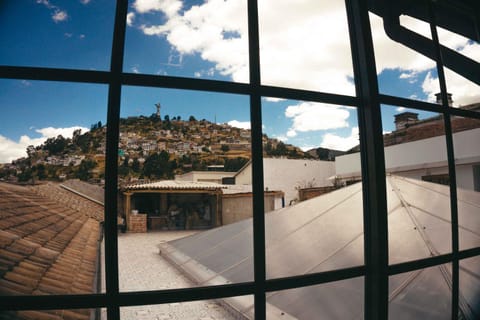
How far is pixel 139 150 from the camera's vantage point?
1.97 m

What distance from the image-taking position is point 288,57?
2221 millimetres

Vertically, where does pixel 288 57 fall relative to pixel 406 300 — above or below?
above

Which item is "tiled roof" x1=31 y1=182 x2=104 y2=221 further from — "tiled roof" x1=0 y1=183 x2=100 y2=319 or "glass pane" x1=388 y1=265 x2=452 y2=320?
"glass pane" x1=388 y1=265 x2=452 y2=320

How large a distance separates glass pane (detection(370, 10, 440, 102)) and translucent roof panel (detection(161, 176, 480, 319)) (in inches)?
70.3

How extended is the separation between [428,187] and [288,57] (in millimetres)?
4176

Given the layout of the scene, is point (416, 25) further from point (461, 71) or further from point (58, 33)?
Answer: point (58, 33)

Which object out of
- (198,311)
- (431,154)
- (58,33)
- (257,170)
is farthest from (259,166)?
(431,154)

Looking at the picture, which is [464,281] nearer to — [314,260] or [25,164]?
[314,260]

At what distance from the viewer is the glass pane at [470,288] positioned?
2479 millimetres

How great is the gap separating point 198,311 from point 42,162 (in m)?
3.19

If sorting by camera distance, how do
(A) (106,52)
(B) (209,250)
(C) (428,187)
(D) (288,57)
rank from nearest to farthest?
(A) (106,52)
(D) (288,57)
(C) (428,187)
(B) (209,250)

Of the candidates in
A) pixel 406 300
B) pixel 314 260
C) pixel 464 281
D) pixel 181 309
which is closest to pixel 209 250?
pixel 181 309

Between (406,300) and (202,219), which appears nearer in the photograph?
(406,300)

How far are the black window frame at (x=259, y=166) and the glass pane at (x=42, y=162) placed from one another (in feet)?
0.55
